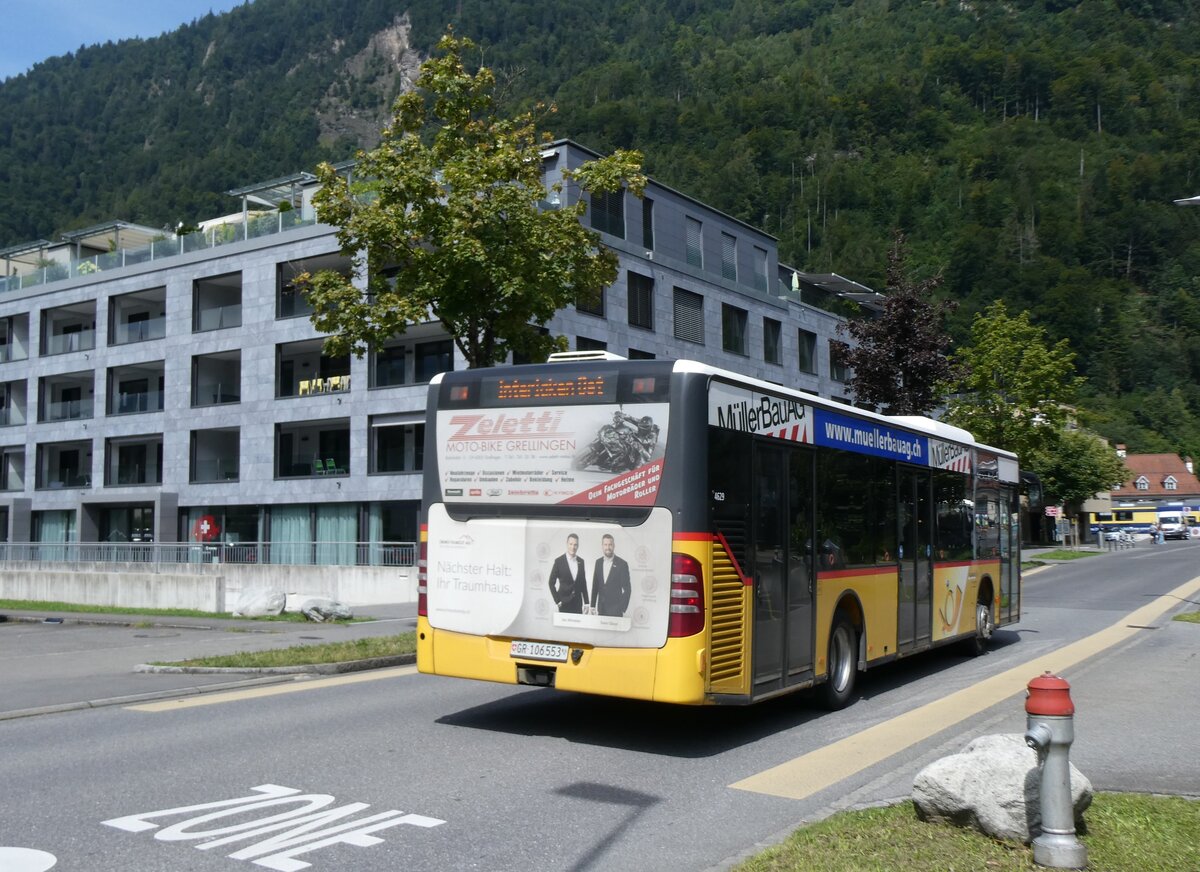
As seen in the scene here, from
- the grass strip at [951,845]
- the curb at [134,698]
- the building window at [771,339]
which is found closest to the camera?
the grass strip at [951,845]

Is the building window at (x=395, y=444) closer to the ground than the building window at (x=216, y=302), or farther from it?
closer to the ground

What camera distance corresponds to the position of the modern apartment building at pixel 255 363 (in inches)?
1548

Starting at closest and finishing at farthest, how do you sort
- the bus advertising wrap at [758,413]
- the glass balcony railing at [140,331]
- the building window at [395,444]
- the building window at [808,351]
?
1. the bus advertising wrap at [758,413]
2. the building window at [395,444]
3. the glass balcony railing at [140,331]
4. the building window at [808,351]

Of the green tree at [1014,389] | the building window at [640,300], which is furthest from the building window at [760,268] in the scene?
the green tree at [1014,389]

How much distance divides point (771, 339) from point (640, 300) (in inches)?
430

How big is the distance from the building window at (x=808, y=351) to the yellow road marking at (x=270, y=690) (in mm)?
41646

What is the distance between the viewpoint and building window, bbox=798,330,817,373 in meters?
54.4

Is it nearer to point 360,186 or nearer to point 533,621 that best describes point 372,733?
point 533,621

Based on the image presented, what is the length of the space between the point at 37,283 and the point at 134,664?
41.2m

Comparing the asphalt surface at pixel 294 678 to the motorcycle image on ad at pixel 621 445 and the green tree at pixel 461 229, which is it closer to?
the motorcycle image on ad at pixel 621 445

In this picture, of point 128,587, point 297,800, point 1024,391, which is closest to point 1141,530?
point 1024,391

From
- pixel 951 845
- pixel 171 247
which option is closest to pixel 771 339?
pixel 171 247

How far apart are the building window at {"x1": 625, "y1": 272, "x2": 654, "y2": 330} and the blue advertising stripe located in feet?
95.1

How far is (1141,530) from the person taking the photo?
4245 inches
